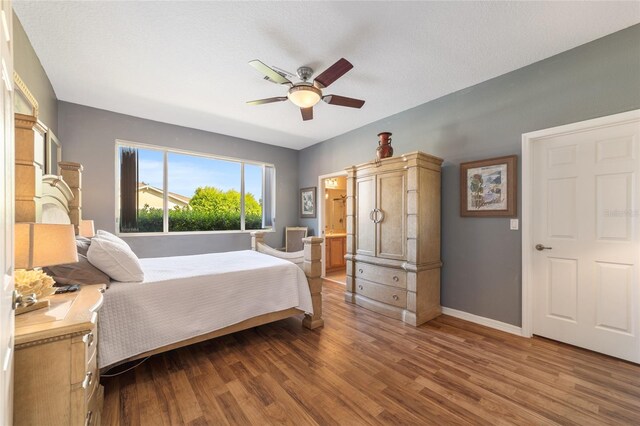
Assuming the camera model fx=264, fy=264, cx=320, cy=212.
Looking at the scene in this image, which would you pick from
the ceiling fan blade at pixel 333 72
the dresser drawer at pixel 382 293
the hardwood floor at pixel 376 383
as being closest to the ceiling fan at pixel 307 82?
the ceiling fan blade at pixel 333 72

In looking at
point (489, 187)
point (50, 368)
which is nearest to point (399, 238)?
point (489, 187)

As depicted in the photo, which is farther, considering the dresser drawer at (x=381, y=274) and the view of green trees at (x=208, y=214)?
the view of green trees at (x=208, y=214)

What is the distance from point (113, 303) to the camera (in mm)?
1858

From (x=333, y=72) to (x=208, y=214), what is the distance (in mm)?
3596

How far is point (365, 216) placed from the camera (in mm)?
3625

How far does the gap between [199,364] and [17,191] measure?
5.62 feet

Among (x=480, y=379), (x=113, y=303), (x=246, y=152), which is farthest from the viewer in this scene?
(x=246, y=152)

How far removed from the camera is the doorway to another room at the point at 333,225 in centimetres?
538

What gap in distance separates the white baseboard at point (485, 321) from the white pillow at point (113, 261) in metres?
3.31

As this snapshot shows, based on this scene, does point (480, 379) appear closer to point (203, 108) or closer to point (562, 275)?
point (562, 275)

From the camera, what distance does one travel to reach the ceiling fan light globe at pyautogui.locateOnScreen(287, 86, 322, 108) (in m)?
2.44

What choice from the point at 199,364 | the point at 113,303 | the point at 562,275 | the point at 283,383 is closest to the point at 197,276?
the point at 113,303

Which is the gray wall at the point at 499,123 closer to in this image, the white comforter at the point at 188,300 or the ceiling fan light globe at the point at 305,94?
the ceiling fan light globe at the point at 305,94

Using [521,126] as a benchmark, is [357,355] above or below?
below
